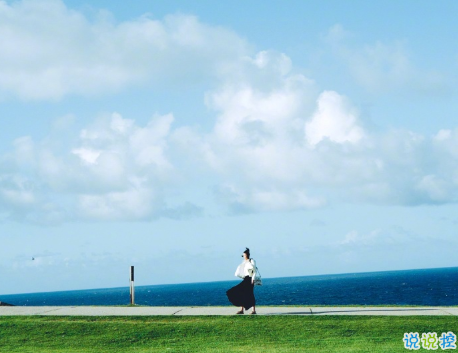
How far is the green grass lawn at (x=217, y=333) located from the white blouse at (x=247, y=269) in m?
1.40

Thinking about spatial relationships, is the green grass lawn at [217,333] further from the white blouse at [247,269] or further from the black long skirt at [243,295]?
the white blouse at [247,269]

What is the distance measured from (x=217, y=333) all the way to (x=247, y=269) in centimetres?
299

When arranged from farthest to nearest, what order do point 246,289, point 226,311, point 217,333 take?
point 226,311 → point 246,289 → point 217,333

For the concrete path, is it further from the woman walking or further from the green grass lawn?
the green grass lawn

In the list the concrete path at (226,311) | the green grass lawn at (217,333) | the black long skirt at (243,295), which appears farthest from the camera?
the concrete path at (226,311)

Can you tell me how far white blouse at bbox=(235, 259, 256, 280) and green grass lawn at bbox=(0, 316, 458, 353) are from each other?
1399mm

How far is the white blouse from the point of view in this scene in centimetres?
1641

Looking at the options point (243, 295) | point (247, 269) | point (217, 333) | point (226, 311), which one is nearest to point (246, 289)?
point (243, 295)

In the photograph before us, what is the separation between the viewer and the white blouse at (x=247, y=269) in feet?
53.8

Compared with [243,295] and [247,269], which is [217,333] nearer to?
[243,295]

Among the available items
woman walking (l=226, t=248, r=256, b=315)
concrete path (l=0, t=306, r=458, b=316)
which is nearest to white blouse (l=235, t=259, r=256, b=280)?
→ woman walking (l=226, t=248, r=256, b=315)

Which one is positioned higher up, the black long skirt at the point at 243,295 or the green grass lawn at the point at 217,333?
the black long skirt at the point at 243,295

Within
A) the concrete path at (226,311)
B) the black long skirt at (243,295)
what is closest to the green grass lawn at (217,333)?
the black long skirt at (243,295)

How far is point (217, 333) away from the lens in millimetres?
13797
